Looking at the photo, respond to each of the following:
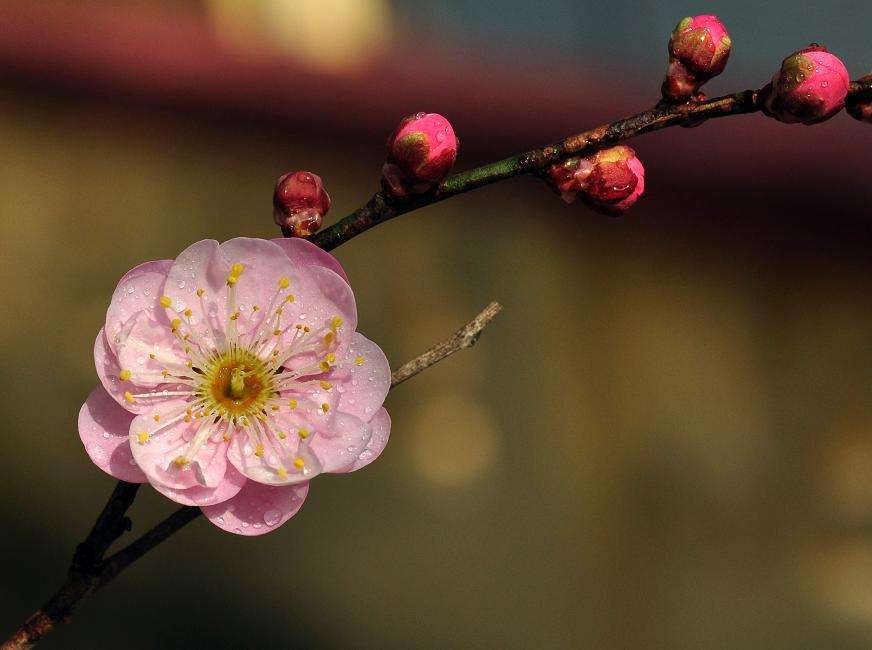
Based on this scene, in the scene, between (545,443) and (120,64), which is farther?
(545,443)

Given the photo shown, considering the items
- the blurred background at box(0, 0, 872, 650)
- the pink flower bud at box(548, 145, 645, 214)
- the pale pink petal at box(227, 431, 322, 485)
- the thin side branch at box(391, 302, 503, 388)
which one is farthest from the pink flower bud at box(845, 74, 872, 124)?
the blurred background at box(0, 0, 872, 650)

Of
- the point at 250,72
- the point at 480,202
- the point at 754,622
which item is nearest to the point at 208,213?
the point at 250,72

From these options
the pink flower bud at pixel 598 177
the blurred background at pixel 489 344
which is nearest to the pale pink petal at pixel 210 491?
the pink flower bud at pixel 598 177

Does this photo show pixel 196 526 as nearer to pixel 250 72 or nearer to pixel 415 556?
pixel 415 556

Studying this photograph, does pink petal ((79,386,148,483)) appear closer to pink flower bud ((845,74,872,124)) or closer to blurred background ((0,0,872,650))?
pink flower bud ((845,74,872,124))

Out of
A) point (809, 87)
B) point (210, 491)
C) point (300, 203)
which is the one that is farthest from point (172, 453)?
point (809, 87)

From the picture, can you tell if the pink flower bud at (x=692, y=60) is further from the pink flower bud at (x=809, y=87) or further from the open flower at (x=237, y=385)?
the open flower at (x=237, y=385)
